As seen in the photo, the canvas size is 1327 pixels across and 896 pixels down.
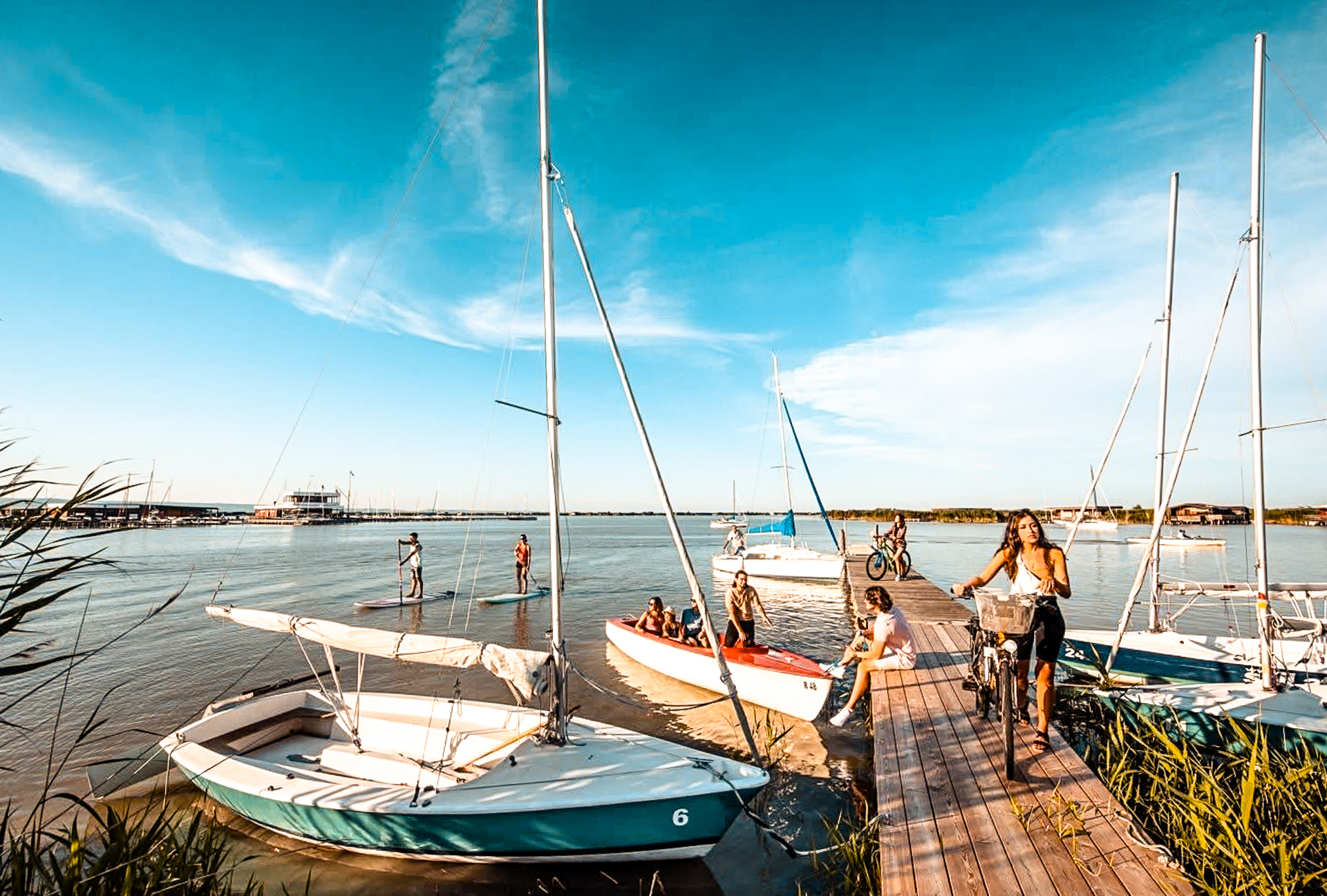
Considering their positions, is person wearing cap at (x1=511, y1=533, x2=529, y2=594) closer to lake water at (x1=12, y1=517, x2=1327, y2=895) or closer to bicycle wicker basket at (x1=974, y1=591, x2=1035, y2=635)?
lake water at (x1=12, y1=517, x2=1327, y2=895)

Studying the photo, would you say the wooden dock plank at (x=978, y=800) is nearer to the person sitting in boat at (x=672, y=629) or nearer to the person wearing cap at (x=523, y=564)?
the person sitting in boat at (x=672, y=629)

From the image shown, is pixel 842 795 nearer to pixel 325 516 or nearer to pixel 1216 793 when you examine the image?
pixel 1216 793

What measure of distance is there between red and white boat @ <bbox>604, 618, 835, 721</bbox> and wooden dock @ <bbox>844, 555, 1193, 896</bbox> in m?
2.27

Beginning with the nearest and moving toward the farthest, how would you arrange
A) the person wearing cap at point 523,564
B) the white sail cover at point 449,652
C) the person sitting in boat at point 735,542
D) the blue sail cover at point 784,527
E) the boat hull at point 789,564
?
the white sail cover at point 449,652 < the person wearing cap at point 523,564 < the boat hull at point 789,564 < the blue sail cover at point 784,527 < the person sitting in boat at point 735,542

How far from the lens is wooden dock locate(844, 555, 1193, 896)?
4.23 meters

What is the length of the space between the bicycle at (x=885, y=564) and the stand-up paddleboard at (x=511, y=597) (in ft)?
44.5

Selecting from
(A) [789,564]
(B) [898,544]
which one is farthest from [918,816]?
(A) [789,564]

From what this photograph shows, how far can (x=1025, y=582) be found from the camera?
629 cm

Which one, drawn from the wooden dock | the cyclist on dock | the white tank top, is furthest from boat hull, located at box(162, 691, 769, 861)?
the cyclist on dock

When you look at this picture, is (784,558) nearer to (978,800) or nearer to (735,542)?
(735,542)

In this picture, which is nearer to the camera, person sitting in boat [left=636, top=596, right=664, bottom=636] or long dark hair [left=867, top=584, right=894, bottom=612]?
long dark hair [left=867, top=584, right=894, bottom=612]

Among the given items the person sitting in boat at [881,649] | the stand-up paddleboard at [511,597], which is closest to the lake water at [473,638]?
the stand-up paddleboard at [511,597]

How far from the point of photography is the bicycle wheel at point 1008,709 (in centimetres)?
558

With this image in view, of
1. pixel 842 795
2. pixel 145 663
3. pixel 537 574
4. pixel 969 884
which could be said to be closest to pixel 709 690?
pixel 842 795
